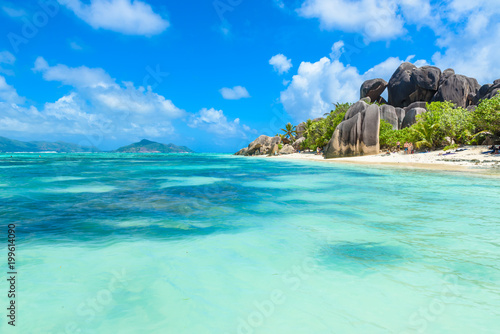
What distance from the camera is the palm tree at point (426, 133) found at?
2544cm

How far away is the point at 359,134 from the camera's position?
30953 mm

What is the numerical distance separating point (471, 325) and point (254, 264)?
2.27 metres

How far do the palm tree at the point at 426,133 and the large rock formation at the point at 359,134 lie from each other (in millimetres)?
4235

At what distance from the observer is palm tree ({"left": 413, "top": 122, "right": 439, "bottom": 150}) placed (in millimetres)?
25438

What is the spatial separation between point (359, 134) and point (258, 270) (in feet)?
99.8

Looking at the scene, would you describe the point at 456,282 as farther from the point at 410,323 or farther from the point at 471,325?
the point at 410,323

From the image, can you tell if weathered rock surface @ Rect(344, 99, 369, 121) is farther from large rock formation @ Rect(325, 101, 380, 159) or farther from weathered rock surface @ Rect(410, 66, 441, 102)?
weathered rock surface @ Rect(410, 66, 441, 102)

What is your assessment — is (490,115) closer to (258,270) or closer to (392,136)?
(392,136)

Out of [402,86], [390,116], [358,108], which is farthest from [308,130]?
[402,86]

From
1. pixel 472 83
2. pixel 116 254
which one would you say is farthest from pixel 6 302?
pixel 472 83

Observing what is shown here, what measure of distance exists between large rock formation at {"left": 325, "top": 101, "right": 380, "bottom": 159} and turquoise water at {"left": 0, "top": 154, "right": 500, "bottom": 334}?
25.1 metres

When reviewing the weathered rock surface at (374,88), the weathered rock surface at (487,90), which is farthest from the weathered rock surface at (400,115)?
the weathered rock surface at (374,88)

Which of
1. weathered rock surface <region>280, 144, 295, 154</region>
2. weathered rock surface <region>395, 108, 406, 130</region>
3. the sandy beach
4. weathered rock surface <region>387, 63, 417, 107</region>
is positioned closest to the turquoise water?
the sandy beach

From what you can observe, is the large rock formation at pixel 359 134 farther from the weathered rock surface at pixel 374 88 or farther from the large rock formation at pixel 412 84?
the weathered rock surface at pixel 374 88
